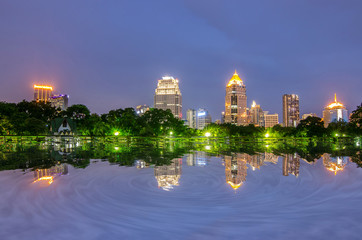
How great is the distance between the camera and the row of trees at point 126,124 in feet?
143

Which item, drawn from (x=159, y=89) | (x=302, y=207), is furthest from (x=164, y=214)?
(x=159, y=89)

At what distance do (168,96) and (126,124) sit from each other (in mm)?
149879

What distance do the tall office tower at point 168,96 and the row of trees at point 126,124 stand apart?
5238 inches

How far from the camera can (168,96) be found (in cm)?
19288

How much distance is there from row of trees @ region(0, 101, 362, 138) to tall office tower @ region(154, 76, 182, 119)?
5238 inches

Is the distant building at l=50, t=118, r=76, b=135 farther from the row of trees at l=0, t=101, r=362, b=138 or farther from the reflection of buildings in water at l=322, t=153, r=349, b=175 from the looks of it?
the reflection of buildings in water at l=322, t=153, r=349, b=175

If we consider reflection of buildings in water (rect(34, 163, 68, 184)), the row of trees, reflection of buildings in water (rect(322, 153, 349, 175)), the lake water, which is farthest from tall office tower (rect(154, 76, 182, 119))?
the lake water

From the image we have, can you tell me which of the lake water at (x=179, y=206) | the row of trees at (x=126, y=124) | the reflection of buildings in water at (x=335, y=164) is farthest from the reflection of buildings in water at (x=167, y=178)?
the row of trees at (x=126, y=124)

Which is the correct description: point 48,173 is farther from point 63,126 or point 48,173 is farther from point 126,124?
point 63,126

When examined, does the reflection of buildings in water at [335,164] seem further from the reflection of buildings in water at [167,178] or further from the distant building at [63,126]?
the distant building at [63,126]

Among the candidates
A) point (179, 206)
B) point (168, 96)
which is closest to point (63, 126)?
point (179, 206)

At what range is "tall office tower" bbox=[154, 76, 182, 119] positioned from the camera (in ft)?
633

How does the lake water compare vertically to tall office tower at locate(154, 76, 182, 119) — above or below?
below

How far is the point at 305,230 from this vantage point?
4.03 metres
